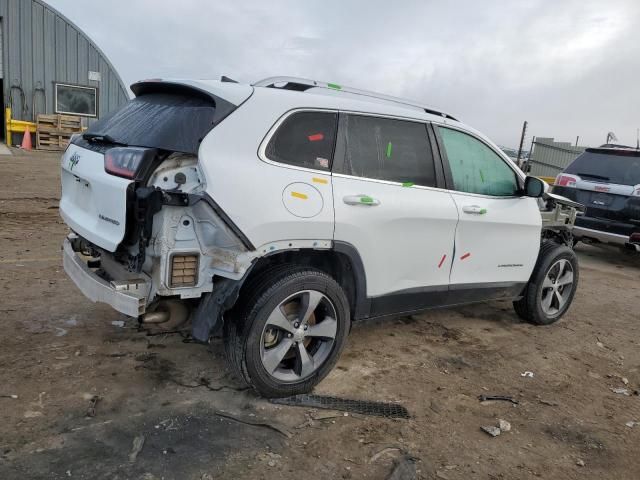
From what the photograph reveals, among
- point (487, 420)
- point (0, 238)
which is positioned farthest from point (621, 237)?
point (0, 238)

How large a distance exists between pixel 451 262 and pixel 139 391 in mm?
2405

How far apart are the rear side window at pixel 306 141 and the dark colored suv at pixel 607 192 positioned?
18.9 feet

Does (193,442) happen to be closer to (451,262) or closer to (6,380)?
(6,380)

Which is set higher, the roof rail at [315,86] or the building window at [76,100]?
the building window at [76,100]

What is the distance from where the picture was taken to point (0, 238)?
6492mm

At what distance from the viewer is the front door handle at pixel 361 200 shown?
3305 mm

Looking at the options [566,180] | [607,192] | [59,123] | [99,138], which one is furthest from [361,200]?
[59,123]

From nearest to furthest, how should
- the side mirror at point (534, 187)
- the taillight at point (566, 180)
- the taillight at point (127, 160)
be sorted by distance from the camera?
the taillight at point (127, 160), the side mirror at point (534, 187), the taillight at point (566, 180)

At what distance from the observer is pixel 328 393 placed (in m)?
3.41

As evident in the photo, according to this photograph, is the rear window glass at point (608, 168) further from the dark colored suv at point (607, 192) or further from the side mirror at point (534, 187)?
the side mirror at point (534, 187)

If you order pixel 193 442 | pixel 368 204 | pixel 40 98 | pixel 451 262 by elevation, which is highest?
pixel 40 98

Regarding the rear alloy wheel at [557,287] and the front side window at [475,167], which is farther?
the rear alloy wheel at [557,287]

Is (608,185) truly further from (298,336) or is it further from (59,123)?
(59,123)

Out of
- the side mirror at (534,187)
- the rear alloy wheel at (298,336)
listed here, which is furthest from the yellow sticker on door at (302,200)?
the side mirror at (534,187)
